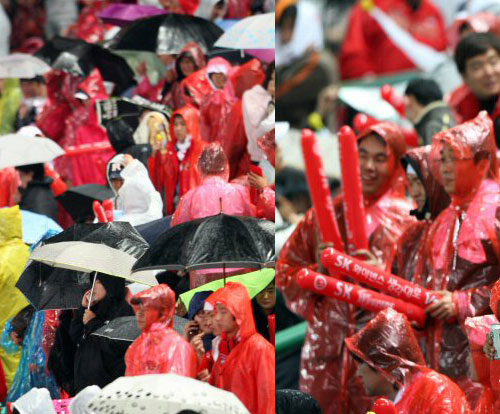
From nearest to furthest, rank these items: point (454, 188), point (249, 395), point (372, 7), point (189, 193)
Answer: point (249, 395) < point (454, 188) < point (189, 193) < point (372, 7)

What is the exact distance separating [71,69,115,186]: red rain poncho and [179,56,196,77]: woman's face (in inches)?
23.9

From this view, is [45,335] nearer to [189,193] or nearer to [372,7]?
[189,193]

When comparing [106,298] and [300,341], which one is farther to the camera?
[300,341]

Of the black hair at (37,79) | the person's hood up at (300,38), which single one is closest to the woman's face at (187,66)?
the black hair at (37,79)

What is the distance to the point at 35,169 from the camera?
8750mm

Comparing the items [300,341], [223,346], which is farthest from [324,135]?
[223,346]

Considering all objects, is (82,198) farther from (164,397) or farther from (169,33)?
(164,397)

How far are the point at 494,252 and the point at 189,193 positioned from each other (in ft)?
4.91

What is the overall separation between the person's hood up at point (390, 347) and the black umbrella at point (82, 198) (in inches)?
85.2

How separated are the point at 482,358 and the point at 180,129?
8.58 ft

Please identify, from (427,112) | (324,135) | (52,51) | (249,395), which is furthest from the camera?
(324,135)

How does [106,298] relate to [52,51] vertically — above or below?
below

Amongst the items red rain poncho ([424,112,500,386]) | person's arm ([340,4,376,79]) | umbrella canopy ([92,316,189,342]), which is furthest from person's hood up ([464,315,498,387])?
person's arm ([340,4,376,79])

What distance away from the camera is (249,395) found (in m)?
6.29
